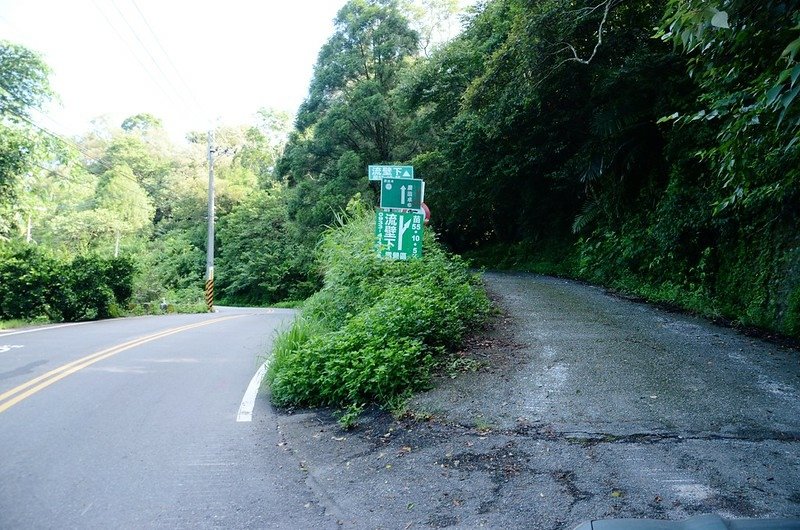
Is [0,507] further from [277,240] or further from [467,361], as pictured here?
[277,240]

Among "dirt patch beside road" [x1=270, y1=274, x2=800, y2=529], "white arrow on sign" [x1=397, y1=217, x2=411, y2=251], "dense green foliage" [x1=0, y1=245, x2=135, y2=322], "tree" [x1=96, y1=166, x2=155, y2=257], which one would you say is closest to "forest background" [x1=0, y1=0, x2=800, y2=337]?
"dense green foliage" [x1=0, y1=245, x2=135, y2=322]

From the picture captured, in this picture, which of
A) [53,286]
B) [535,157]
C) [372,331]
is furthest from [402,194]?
[53,286]

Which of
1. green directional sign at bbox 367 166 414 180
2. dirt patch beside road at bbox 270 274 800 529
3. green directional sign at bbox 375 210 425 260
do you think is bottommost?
dirt patch beside road at bbox 270 274 800 529

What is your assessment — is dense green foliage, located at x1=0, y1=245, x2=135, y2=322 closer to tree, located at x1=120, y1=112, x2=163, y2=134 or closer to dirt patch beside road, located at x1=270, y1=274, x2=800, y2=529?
dirt patch beside road, located at x1=270, y1=274, x2=800, y2=529

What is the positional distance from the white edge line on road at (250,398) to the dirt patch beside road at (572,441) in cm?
66

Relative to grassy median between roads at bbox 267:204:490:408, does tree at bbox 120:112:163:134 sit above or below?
above

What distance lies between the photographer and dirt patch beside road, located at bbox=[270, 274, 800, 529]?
3.91 metres

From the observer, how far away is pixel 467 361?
7.32 meters

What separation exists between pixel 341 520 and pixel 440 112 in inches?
799

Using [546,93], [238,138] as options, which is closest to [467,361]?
[546,93]

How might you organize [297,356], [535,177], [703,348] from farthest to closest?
[535,177]
[703,348]
[297,356]

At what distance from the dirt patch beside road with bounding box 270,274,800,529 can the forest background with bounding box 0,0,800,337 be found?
2.33 metres

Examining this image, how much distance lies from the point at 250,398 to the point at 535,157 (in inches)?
567

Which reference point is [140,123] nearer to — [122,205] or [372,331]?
[122,205]
